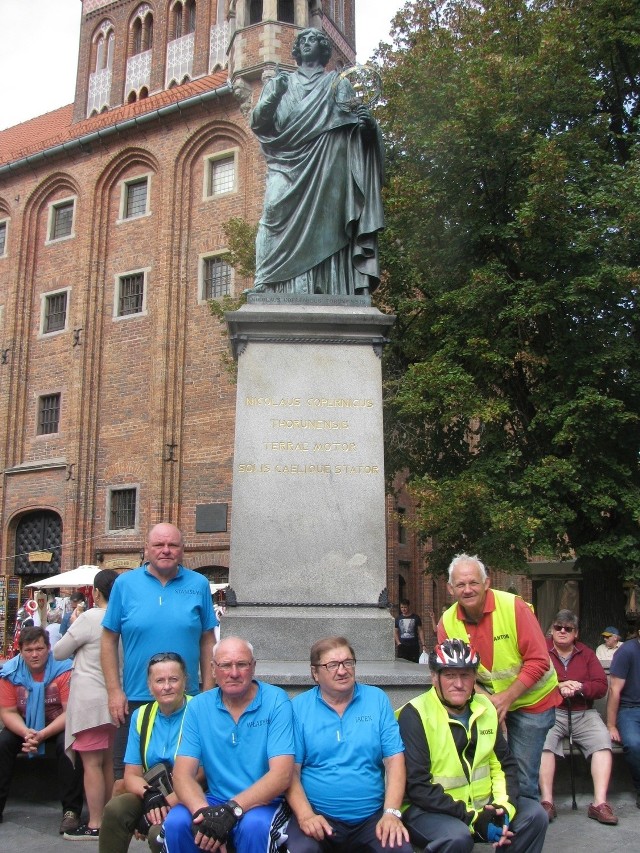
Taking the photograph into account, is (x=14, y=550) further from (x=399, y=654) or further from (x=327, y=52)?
(x=327, y=52)

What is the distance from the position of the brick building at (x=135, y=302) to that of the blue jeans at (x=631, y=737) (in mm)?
17864

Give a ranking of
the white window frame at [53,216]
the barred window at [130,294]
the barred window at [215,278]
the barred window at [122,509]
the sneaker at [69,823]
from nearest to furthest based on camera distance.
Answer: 1. the sneaker at [69,823]
2. the barred window at [122,509]
3. the barred window at [215,278]
4. the barred window at [130,294]
5. the white window frame at [53,216]

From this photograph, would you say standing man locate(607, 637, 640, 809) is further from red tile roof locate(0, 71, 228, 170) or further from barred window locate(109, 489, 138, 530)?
red tile roof locate(0, 71, 228, 170)

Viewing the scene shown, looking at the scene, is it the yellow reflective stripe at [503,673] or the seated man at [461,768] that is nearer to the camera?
the seated man at [461,768]

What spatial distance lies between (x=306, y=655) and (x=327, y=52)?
5.21 meters

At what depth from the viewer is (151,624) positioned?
466 centimetres

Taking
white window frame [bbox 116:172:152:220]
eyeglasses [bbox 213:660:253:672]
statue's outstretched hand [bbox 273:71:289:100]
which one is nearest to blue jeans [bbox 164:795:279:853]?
eyeglasses [bbox 213:660:253:672]

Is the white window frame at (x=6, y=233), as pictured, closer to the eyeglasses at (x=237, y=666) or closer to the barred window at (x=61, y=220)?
the barred window at (x=61, y=220)

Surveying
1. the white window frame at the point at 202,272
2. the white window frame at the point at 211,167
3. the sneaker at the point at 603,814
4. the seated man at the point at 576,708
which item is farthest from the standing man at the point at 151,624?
the white window frame at the point at 211,167

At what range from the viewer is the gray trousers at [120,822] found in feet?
13.0

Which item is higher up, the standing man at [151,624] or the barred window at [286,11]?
the barred window at [286,11]

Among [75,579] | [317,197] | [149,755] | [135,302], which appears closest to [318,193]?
[317,197]

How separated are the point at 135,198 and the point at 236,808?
87.8ft

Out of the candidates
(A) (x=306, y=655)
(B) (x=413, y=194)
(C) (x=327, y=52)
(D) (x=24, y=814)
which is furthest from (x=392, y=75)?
(D) (x=24, y=814)
